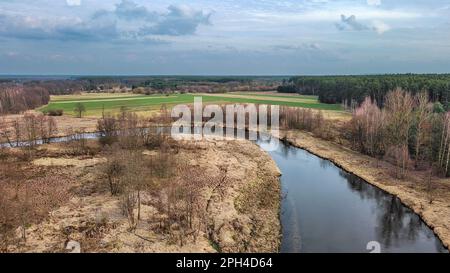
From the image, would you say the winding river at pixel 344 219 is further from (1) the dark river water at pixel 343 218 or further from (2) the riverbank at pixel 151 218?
(2) the riverbank at pixel 151 218

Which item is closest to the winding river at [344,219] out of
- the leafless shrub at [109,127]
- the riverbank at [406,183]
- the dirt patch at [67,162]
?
the riverbank at [406,183]

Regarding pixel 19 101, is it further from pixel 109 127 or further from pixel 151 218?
pixel 151 218

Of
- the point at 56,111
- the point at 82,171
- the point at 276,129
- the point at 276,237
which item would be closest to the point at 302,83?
the point at 276,129

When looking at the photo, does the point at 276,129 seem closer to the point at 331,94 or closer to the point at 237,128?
the point at 237,128

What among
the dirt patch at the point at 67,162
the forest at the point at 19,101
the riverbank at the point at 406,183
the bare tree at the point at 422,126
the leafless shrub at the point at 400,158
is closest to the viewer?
the riverbank at the point at 406,183

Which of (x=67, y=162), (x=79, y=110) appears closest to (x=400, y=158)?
(x=67, y=162)

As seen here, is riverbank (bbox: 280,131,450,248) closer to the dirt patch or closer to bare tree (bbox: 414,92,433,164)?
bare tree (bbox: 414,92,433,164)
